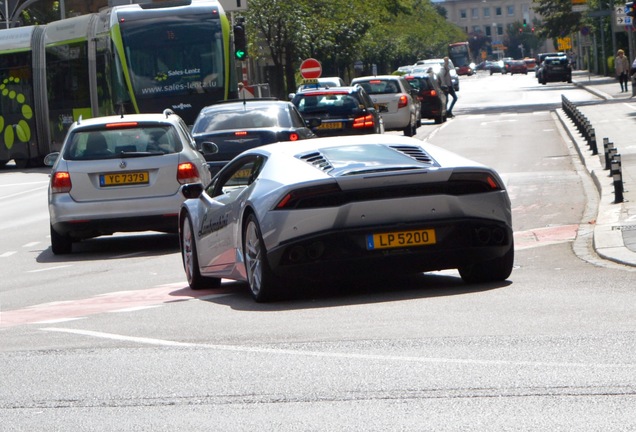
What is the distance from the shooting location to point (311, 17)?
65375mm

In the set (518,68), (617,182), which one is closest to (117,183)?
(617,182)

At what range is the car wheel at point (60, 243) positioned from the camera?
16.6 m

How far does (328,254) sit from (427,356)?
9.02ft

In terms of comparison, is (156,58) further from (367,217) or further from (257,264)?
(367,217)

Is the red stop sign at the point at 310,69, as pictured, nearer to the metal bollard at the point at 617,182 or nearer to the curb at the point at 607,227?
the curb at the point at 607,227

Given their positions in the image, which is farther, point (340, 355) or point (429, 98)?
point (429, 98)

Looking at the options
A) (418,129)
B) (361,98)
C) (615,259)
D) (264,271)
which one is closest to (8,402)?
(264,271)

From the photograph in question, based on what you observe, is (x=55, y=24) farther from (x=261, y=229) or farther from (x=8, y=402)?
(x=8, y=402)

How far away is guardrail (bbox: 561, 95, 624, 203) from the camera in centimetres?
1692

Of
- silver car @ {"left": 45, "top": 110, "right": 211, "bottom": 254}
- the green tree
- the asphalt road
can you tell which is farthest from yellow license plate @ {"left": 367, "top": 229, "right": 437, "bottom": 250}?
the green tree

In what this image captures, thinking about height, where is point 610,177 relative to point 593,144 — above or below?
above

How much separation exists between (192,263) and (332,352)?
4.58m

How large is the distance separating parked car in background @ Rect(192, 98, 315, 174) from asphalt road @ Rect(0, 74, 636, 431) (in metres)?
6.42

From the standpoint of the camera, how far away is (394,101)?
131 ft
